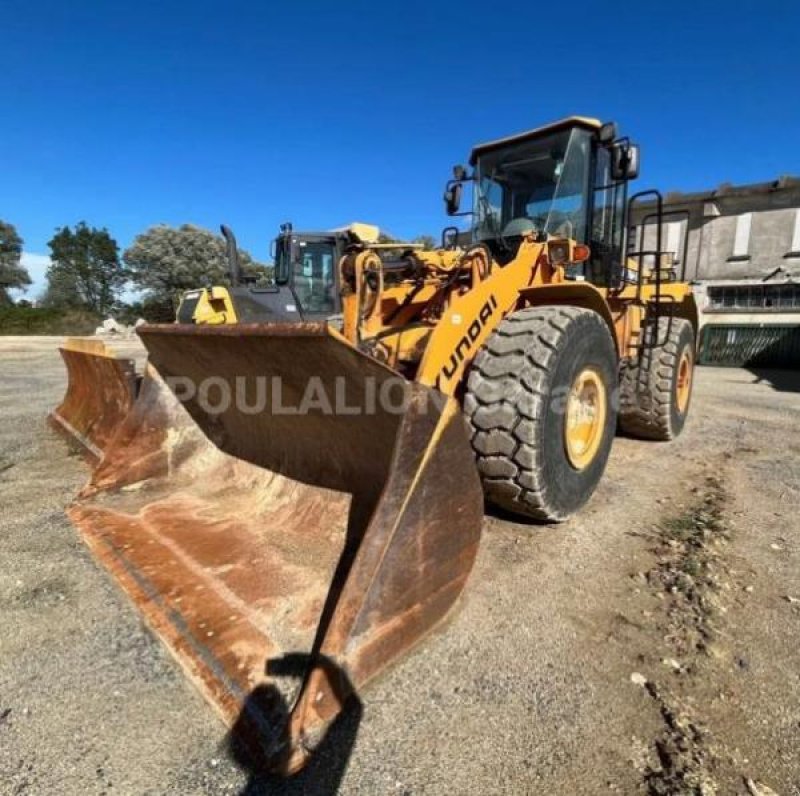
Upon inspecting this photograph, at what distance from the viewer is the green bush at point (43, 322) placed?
1275 inches

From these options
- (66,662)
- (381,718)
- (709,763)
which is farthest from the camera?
(66,662)

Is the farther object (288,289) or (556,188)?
(288,289)

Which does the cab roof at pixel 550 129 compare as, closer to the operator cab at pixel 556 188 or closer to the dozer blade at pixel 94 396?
the operator cab at pixel 556 188

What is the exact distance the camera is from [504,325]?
296 cm

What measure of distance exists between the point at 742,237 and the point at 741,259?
2.59 ft

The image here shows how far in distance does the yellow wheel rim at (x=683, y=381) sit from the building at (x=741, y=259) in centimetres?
1217

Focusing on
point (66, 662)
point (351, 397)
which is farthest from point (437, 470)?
point (66, 662)

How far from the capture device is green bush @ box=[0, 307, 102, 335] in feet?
106

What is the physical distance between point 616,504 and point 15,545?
3738 millimetres

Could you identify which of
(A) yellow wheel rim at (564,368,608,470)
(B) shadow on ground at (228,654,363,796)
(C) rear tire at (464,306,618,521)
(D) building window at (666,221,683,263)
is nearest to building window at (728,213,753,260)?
(D) building window at (666,221,683,263)

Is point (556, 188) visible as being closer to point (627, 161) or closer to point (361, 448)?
point (627, 161)

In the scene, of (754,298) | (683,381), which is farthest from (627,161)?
(754,298)

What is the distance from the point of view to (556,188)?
14.1 ft

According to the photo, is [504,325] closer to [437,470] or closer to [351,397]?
[351,397]
